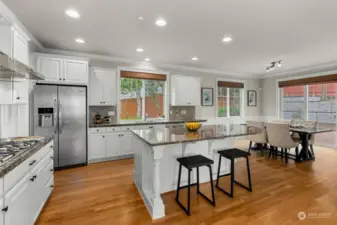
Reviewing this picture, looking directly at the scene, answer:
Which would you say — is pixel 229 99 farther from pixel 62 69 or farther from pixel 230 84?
pixel 62 69

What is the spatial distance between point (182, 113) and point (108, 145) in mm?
2562

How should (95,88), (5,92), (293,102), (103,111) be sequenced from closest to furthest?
(5,92) → (95,88) → (103,111) → (293,102)

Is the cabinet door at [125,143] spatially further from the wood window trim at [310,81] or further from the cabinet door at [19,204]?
the wood window trim at [310,81]

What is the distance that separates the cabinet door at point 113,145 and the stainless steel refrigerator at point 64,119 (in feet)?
1.70

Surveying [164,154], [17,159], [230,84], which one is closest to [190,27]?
[164,154]

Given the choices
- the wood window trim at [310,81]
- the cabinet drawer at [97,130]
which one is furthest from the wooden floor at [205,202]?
the wood window trim at [310,81]

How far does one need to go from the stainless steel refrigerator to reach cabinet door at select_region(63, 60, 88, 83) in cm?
18

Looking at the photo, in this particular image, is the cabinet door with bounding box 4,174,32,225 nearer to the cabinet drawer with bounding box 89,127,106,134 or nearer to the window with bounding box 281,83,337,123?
the cabinet drawer with bounding box 89,127,106,134

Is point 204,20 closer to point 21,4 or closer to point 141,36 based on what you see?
point 141,36

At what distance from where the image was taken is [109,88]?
4.45 meters

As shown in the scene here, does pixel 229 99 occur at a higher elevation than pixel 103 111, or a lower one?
higher

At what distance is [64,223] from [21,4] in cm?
275

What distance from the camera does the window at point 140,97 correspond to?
16.1 ft

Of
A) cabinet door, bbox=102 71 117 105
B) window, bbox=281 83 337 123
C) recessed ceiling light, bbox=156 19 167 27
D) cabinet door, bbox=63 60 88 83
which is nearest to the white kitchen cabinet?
cabinet door, bbox=63 60 88 83
